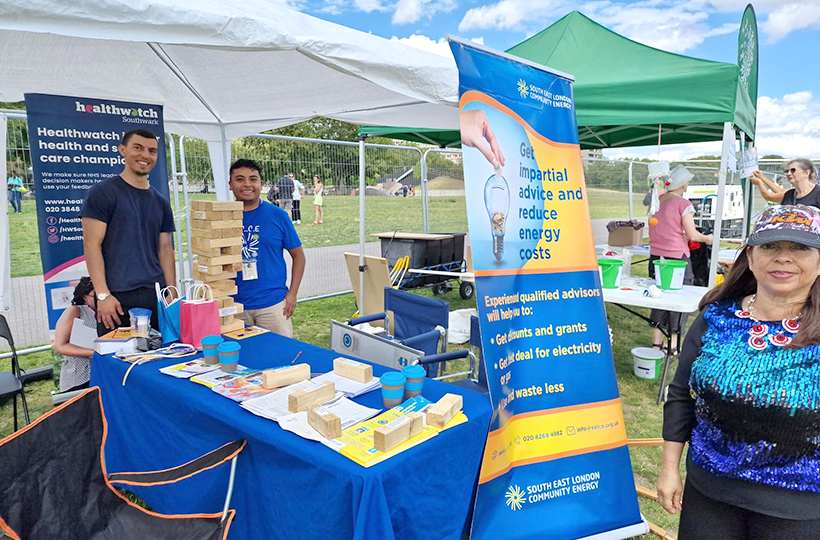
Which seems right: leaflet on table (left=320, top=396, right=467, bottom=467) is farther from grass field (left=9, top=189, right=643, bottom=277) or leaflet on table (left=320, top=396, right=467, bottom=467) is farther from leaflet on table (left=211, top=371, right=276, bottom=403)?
grass field (left=9, top=189, right=643, bottom=277)

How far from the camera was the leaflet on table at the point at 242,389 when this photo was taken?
187cm

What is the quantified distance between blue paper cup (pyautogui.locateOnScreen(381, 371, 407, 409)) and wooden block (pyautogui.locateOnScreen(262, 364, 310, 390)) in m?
0.42

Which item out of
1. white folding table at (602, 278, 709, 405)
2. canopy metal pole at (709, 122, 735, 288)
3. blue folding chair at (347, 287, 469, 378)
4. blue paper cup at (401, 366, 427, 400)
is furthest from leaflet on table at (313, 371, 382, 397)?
canopy metal pole at (709, 122, 735, 288)

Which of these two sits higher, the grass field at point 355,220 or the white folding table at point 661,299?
the grass field at point 355,220

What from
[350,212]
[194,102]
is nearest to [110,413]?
[194,102]

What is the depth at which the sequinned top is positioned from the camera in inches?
49.7

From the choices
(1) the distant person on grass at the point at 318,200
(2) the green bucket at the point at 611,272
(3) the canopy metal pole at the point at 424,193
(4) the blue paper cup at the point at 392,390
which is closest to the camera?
(4) the blue paper cup at the point at 392,390

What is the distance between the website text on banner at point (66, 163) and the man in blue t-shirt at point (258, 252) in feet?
4.01

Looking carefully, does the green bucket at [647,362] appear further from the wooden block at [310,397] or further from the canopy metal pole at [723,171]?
the wooden block at [310,397]

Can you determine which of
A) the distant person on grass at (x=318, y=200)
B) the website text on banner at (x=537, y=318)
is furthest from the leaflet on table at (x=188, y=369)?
the distant person on grass at (x=318, y=200)

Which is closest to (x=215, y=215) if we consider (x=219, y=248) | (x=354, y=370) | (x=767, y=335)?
(x=219, y=248)

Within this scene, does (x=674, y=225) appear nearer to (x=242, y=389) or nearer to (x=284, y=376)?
(x=284, y=376)

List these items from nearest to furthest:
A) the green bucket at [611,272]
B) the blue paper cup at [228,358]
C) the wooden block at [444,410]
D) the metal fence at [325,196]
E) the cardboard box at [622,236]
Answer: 1. the wooden block at [444,410]
2. the blue paper cup at [228,358]
3. the green bucket at [611,272]
4. the metal fence at [325,196]
5. the cardboard box at [622,236]

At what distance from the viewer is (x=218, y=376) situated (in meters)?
2.09
